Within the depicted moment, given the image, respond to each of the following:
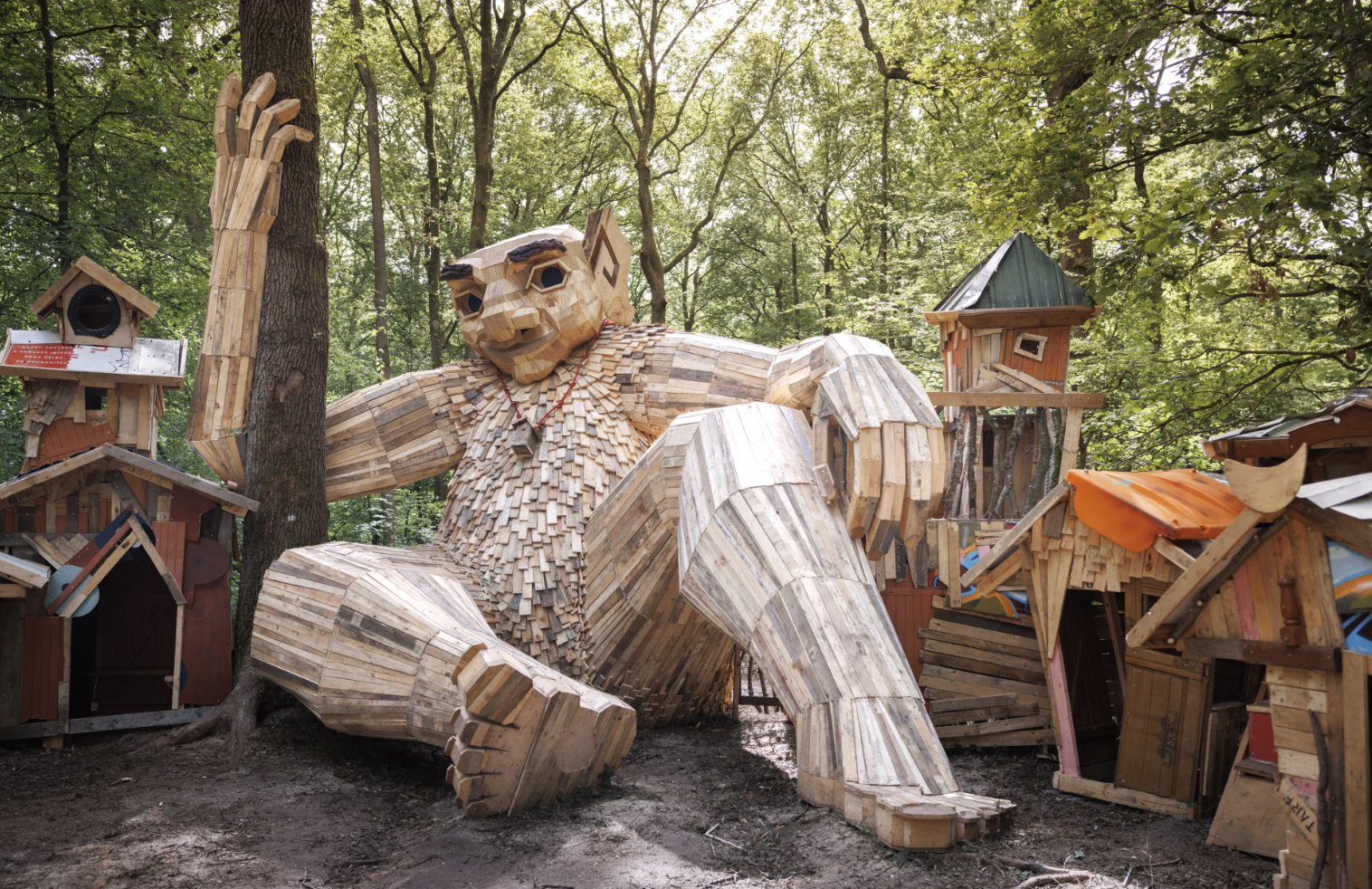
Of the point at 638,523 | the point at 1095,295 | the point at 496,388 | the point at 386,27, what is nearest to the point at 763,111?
the point at 386,27

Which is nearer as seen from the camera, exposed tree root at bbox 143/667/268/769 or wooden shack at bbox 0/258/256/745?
exposed tree root at bbox 143/667/268/769

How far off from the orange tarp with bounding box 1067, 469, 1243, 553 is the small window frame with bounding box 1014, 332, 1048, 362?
7.04ft

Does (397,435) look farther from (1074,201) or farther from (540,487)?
(1074,201)

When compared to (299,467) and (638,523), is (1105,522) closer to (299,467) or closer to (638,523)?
(638,523)

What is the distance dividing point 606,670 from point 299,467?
2022 mm

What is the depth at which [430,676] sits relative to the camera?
3.58 m

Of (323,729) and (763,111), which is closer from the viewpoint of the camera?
(323,729)

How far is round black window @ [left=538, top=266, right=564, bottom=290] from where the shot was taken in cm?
480

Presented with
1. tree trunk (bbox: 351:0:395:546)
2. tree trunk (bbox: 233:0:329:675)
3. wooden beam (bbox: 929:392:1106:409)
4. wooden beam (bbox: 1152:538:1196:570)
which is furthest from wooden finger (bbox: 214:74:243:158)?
tree trunk (bbox: 351:0:395:546)

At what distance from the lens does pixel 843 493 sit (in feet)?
11.5

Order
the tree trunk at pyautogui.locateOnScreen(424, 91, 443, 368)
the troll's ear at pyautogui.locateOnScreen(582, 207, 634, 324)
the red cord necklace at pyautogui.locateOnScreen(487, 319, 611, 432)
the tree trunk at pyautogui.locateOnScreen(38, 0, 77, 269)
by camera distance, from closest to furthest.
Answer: the red cord necklace at pyautogui.locateOnScreen(487, 319, 611, 432), the troll's ear at pyautogui.locateOnScreen(582, 207, 634, 324), the tree trunk at pyautogui.locateOnScreen(38, 0, 77, 269), the tree trunk at pyautogui.locateOnScreen(424, 91, 443, 368)

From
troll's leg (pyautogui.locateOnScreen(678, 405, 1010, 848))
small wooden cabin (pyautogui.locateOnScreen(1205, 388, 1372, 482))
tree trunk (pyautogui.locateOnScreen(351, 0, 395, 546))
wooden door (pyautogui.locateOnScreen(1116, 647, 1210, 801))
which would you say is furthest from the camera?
tree trunk (pyautogui.locateOnScreen(351, 0, 395, 546))

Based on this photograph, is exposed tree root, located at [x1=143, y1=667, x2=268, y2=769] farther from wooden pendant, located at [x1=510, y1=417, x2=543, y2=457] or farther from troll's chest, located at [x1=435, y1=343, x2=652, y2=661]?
wooden pendant, located at [x1=510, y1=417, x2=543, y2=457]

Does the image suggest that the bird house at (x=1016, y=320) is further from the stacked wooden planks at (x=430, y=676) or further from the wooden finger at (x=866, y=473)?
the stacked wooden planks at (x=430, y=676)
